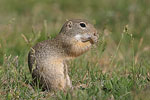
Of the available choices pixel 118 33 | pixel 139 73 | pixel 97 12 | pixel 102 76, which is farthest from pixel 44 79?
pixel 97 12

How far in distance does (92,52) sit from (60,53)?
97cm

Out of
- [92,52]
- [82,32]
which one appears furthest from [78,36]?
[92,52]

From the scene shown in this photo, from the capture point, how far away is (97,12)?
11141 mm

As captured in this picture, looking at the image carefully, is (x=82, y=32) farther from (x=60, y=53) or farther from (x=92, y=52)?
(x=92, y=52)

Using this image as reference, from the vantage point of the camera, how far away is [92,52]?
5.89m

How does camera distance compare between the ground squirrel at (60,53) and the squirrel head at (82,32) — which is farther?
the squirrel head at (82,32)

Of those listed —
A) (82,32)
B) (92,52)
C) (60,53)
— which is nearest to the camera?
(60,53)

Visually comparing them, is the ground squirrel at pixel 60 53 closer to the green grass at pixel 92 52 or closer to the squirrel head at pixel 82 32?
the squirrel head at pixel 82 32

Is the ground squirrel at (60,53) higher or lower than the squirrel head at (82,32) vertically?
lower

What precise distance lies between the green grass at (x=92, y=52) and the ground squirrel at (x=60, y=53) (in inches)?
6.6

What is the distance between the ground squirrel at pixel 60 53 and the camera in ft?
16.0

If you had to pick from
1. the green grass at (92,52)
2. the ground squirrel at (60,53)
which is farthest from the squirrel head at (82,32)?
the green grass at (92,52)

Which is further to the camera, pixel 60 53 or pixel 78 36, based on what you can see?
pixel 78 36

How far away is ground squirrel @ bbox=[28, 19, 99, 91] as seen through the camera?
4875 mm
